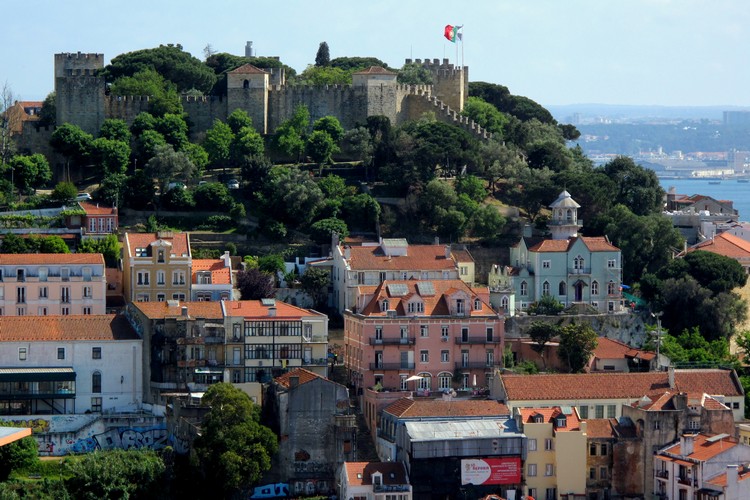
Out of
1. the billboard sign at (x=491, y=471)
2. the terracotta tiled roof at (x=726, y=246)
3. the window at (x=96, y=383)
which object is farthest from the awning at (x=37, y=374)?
the terracotta tiled roof at (x=726, y=246)

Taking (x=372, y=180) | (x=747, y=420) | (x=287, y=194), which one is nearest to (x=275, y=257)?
(x=287, y=194)

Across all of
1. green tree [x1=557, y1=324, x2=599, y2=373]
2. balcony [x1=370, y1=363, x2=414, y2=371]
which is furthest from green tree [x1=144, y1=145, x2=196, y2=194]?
green tree [x1=557, y1=324, x2=599, y2=373]

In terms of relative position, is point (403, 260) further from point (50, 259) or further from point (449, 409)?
point (50, 259)

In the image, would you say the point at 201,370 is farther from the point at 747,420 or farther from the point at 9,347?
the point at 747,420

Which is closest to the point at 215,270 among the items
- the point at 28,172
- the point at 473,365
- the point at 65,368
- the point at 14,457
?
the point at 65,368

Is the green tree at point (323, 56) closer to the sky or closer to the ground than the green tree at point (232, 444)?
closer to the sky

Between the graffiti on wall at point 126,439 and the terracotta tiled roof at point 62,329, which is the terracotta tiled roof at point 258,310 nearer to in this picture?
the terracotta tiled roof at point 62,329
